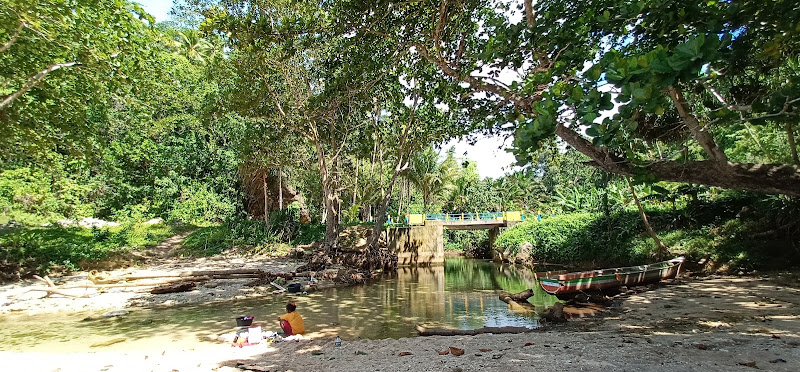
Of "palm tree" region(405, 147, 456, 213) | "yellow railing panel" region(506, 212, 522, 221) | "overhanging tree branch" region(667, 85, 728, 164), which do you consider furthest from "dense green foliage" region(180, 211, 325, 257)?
"overhanging tree branch" region(667, 85, 728, 164)

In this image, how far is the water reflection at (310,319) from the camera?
7.58 meters

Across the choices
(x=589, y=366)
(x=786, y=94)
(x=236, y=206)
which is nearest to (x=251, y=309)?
(x=589, y=366)

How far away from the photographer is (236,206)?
89.8 feet

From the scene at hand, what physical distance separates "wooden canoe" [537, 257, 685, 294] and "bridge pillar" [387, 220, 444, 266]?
593 inches

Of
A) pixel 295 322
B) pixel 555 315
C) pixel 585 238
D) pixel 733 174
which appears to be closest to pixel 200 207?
pixel 295 322

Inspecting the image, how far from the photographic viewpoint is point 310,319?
9242 mm

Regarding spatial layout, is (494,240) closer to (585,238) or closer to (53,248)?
(585,238)

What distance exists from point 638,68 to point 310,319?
848 cm

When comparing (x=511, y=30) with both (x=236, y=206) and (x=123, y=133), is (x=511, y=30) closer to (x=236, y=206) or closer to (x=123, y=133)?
(x=236, y=206)

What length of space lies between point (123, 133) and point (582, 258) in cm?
2830

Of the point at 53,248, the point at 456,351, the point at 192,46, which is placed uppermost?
the point at 192,46

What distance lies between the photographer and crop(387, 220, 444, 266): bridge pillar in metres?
25.6

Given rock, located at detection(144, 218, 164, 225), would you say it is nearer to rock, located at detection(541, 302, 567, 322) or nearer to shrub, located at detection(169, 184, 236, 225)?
shrub, located at detection(169, 184, 236, 225)

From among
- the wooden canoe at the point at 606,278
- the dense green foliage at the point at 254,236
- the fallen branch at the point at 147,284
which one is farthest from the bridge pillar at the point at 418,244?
the wooden canoe at the point at 606,278
